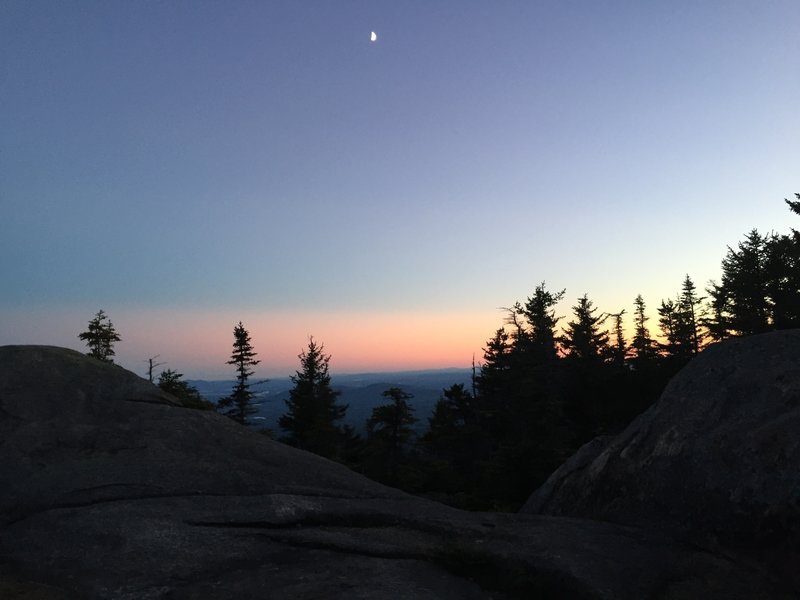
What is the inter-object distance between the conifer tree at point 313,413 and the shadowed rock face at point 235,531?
30.4 meters

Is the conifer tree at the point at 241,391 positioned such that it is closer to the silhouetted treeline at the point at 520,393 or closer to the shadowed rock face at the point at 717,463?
the silhouetted treeline at the point at 520,393

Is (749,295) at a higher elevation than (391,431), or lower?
higher

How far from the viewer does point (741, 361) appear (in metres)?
11.6

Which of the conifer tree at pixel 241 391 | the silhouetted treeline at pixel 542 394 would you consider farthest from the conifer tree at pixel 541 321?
the conifer tree at pixel 241 391

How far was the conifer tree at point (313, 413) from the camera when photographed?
42.8 m

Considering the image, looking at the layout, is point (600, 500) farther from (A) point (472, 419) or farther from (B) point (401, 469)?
(A) point (472, 419)

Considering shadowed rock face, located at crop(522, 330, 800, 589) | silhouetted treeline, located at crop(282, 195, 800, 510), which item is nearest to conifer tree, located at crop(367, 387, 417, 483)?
silhouetted treeline, located at crop(282, 195, 800, 510)

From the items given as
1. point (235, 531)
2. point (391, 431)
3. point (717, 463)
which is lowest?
point (391, 431)

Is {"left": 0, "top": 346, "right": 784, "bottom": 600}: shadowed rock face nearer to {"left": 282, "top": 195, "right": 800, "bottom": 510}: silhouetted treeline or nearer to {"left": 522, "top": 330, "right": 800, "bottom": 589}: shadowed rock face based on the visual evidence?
{"left": 522, "top": 330, "right": 800, "bottom": 589}: shadowed rock face

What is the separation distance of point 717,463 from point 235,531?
30.3 ft

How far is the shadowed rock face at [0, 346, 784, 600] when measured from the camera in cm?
729

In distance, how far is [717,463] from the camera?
945 centimetres

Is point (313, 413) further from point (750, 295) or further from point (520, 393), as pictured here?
point (750, 295)

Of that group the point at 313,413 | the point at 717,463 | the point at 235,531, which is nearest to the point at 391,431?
the point at 313,413
